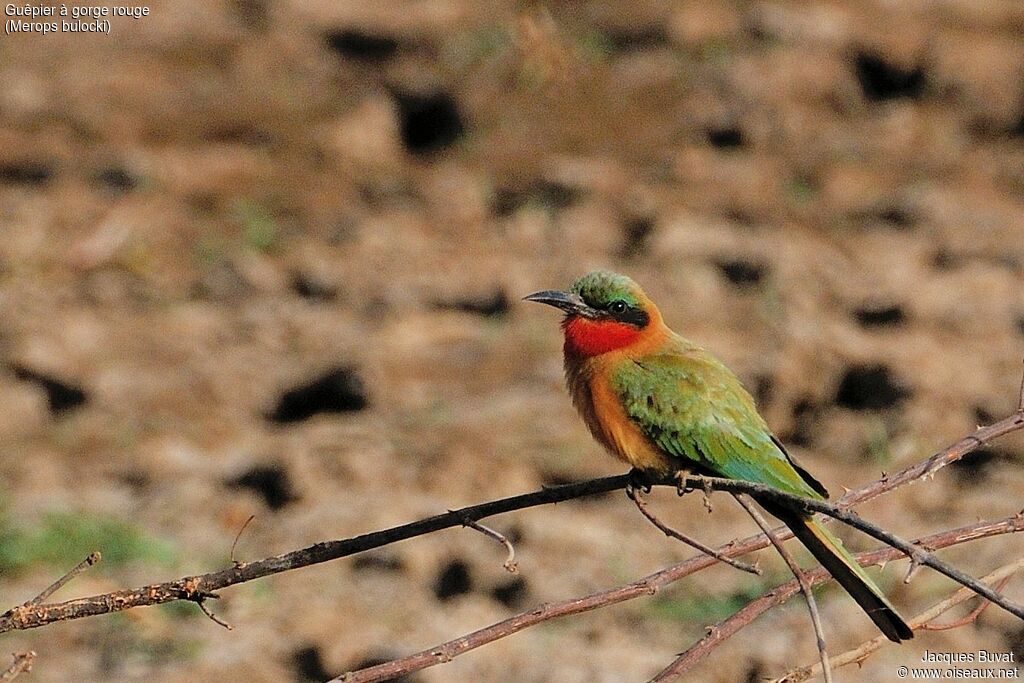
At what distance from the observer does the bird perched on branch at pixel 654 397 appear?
3027mm

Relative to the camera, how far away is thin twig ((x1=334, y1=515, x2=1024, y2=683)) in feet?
6.88

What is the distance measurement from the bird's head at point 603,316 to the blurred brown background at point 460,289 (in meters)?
1.11

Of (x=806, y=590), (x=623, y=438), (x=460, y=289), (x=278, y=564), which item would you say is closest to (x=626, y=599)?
(x=806, y=590)

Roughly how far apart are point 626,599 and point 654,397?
958mm

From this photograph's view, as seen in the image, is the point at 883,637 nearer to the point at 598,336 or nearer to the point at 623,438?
the point at 623,438

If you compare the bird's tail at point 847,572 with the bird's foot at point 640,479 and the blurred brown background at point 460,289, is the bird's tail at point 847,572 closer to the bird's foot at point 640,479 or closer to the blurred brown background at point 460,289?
the bird's foot at point 640,479

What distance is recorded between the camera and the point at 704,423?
3066 mm

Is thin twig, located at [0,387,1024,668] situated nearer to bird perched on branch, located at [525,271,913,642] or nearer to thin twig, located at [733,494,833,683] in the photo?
thin twig, located at [733,494,833,683]

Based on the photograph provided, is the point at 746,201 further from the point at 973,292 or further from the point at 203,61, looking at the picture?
the point at 203,61

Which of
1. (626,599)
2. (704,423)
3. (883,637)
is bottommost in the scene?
(883,637)

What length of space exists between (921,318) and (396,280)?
220 centimetres

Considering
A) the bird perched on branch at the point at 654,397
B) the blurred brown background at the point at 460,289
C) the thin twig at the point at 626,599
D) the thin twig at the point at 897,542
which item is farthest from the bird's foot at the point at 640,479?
the blurred brown background at the point at 460,289

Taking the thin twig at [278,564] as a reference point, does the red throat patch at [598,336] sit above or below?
above

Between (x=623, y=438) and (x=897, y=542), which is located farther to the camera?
(x=623, y=438)
